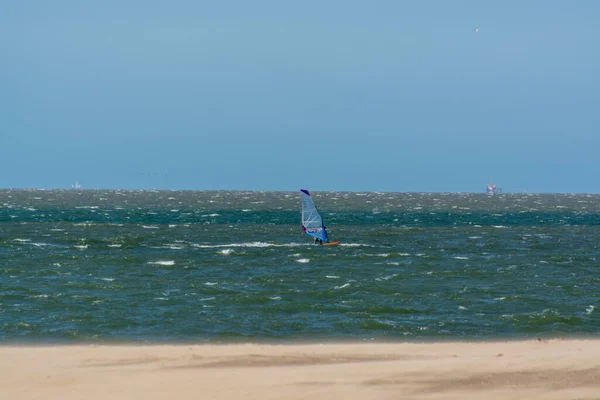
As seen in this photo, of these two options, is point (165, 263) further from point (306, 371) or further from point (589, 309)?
point (306, 371)

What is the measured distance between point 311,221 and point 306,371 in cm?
4952

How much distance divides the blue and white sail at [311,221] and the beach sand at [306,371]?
4211 centimetres

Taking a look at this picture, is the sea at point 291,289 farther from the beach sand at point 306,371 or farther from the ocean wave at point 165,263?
the beach sand at point 306,371

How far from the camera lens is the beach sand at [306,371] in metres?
22.7

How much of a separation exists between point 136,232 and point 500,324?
57939 millimetres

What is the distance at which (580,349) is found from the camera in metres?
29.8

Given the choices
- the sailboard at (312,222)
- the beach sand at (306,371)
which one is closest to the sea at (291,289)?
the sailboard at (312,222)

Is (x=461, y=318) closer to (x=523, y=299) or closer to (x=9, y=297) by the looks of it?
(x=523, y=299)

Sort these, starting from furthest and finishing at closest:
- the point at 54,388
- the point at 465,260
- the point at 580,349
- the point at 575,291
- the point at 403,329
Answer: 1. the point at 465,260
2. the point at 575,291
3. the point at 403,329
4. the point at 580,349
5. the point at 54,388

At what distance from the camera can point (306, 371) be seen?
25453mm

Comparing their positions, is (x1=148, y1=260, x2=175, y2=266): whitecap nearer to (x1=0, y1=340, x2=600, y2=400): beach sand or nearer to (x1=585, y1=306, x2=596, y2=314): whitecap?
(x1=0, y1=340, x2=600, y2=400): beach sand

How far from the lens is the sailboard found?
241 ft

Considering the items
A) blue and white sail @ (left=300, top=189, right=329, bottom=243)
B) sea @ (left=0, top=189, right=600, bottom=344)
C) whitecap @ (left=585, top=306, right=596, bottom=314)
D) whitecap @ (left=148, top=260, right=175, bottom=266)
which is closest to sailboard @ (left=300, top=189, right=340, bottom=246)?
blue and white sail @ (left=300, top=189, right=329, bottom=243)

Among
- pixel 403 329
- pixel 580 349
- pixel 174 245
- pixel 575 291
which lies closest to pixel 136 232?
pixel 174 245
